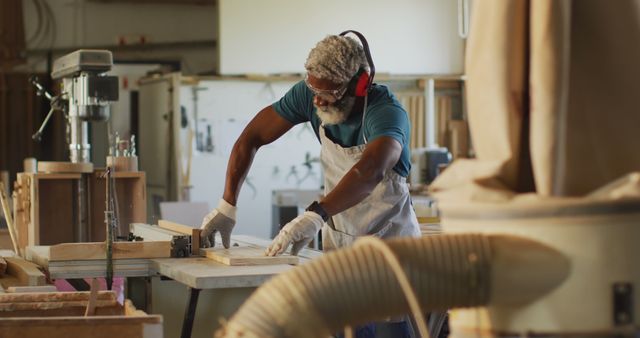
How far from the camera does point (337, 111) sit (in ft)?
12.0

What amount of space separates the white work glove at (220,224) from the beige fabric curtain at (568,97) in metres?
2.35

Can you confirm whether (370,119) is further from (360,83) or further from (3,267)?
(3,267)

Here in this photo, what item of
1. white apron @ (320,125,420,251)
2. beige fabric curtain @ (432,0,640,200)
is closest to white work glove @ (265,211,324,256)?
white apron @ (320,125,420,251)

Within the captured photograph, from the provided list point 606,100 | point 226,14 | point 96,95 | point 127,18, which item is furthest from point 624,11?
point 127,18

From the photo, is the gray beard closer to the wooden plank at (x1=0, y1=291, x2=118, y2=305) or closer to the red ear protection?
the red ear protection

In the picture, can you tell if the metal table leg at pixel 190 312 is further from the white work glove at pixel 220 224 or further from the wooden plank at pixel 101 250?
the white work glove at pixel 220 224

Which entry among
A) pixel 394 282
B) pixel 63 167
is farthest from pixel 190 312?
pixel 63 167

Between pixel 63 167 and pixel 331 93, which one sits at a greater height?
pixel 331 93

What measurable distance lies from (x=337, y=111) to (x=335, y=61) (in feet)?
0.63

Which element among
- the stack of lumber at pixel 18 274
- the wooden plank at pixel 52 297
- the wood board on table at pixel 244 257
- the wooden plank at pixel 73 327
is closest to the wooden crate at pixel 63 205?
the stack of lumber at pixel 18 274

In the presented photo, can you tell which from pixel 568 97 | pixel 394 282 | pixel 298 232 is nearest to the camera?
pixel 394 282

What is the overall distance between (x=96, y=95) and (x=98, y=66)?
0.49ft

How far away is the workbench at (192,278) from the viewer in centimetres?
306

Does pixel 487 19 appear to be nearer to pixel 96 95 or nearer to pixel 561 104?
pixel 561 104
